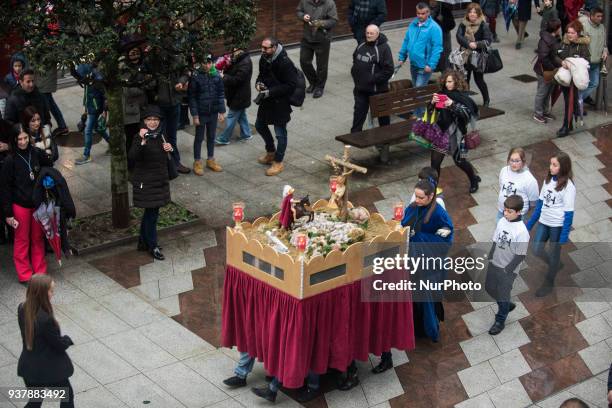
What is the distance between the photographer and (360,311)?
1062 centimetres

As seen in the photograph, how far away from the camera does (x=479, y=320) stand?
12.3 meters

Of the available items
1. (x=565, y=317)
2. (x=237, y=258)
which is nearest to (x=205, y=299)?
(x=237, y=258)

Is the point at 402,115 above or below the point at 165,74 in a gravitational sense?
below

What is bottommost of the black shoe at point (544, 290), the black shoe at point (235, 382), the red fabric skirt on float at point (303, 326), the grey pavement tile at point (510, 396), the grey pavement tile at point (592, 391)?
the grey pavement tile at point (592, 391)

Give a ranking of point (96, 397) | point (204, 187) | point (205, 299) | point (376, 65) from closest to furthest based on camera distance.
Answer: point (96, 397), point (205, 299), point (204, 187), point (376, 65)

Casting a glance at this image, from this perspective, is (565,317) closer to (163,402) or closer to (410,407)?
(410,407)

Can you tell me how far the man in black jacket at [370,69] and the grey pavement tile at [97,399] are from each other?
7194 mm

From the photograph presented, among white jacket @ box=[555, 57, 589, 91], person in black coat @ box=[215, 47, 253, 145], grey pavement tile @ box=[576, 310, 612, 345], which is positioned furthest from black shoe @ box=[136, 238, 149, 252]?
white jacket @ box=[555, 57, 589, 91]

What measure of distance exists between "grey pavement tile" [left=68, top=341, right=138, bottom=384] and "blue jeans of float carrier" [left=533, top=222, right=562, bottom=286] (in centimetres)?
480

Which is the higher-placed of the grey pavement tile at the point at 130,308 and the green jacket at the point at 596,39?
the green jacket at the point at 596,39

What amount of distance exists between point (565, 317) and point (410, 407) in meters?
2.69

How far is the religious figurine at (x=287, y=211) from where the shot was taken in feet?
34.3

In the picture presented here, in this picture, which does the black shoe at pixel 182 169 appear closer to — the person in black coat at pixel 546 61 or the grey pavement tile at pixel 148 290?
the grey pavement tile at pixel 148 290

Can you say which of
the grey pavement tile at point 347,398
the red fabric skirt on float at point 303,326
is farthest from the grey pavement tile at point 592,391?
the grey pavement tile at point 347,398
